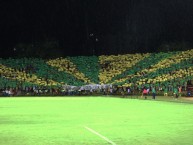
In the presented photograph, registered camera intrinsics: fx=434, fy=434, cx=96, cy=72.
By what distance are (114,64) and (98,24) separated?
934cm

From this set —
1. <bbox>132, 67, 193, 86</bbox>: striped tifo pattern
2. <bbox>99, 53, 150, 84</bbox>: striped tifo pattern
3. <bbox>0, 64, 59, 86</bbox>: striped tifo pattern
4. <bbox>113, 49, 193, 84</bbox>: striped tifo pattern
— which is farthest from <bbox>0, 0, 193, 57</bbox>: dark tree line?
<bbox>132, 67, 193, 86</bbox>: striped tifo pattern

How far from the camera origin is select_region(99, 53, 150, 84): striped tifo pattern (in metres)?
80.8

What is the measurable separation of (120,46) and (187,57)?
19694mm

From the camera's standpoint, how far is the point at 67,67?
85.6 m

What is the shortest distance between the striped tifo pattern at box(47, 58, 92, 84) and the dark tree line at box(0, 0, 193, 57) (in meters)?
6.30

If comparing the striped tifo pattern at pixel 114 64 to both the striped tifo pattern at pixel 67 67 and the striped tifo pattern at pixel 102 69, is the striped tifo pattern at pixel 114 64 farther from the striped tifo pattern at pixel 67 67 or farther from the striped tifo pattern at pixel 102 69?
the striped tifo pattern at pixel 67 67

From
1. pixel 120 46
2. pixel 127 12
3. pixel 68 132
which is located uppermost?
pixel 127 12

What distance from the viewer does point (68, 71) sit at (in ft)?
275

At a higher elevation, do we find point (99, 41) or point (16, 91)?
point (99, 41)

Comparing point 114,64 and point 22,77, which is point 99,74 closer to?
point 114,64

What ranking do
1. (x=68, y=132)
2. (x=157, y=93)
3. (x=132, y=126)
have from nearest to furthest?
1. (x=68, y=132)
2. (x=132, y=126)
3. (x=157, y=93)

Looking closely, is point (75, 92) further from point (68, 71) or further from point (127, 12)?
point (127, 12)

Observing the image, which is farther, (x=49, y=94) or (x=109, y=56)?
(x=109, y=56)

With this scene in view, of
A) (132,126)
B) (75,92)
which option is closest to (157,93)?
(75,92)
